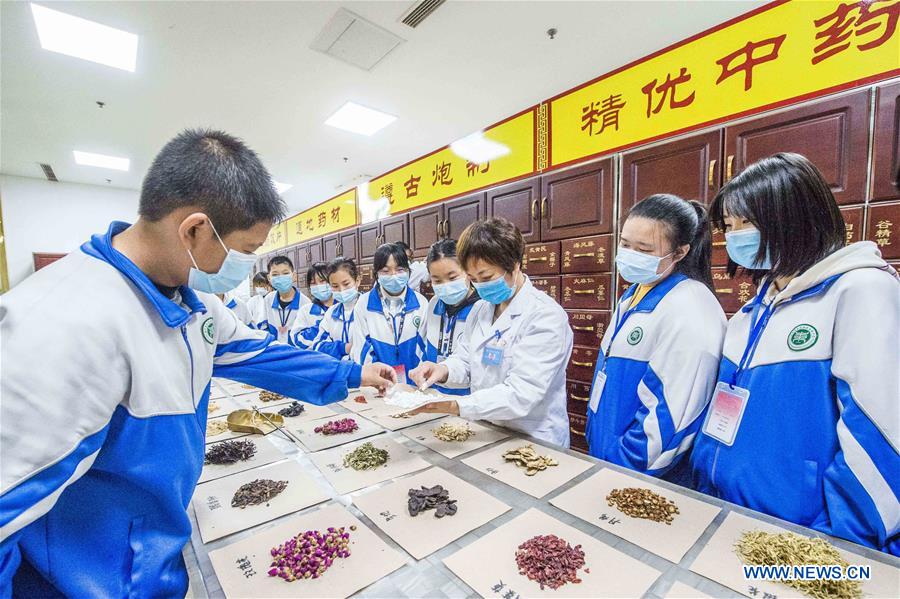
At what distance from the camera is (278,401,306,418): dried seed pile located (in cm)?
190

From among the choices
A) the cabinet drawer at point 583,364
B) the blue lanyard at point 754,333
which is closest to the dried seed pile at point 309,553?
the blue lanyard at point 754,333

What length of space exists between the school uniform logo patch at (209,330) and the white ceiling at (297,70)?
2963 mm

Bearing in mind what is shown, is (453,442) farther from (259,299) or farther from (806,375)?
(259,299)

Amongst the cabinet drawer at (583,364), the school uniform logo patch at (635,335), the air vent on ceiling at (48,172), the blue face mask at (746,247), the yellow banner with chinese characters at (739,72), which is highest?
the air vent on ceiling at (48,172)

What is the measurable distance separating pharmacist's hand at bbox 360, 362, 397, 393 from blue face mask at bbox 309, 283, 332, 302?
2729 mm

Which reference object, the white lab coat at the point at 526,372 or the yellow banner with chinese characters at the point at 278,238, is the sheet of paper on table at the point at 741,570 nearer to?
the white lab coat at the point at 526,372

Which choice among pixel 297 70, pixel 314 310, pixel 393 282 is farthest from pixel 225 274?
pixel 297 70

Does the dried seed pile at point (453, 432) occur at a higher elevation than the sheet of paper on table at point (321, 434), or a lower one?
higher

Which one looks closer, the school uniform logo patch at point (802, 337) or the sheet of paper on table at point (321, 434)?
the school uniform logo patch at point (802, 337)

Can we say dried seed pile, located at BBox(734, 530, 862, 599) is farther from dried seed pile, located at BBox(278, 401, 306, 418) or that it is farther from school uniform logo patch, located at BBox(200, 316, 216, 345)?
dried seed pile, located at BBox(278, 401, 306, 418)

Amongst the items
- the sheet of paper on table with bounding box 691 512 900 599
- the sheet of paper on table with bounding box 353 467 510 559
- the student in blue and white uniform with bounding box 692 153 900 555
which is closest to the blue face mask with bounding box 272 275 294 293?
the sheet of paper on table with bounding box 353 467 510 559

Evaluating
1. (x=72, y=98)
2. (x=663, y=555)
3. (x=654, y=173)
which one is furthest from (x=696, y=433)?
(x=72, y=98)

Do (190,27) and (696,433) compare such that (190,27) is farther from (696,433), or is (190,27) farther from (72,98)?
(696,433)

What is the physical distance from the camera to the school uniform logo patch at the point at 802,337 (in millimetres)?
1057
